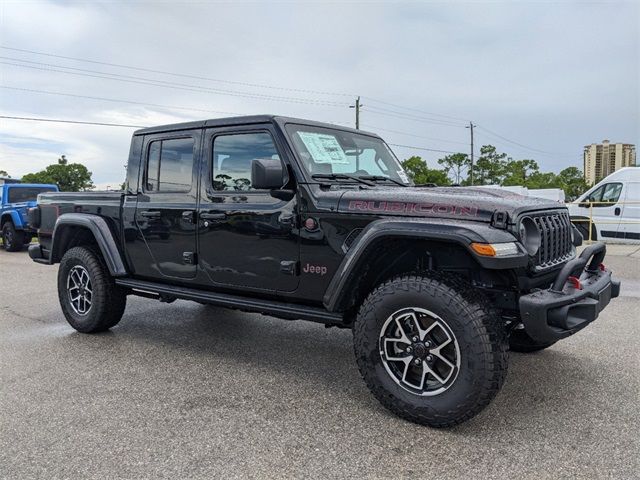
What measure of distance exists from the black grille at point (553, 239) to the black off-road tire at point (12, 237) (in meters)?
13.7

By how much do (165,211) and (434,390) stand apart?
8.50 ft

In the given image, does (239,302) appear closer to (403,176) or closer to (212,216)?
(212,216)

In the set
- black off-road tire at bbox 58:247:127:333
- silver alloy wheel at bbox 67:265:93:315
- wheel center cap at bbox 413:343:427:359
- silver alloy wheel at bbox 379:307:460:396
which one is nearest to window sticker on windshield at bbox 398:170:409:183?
silver alloy wheel at bbox 379:307:460:396

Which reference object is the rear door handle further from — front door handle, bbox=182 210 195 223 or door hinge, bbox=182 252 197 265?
door hinge, bbox=182 252 197 265

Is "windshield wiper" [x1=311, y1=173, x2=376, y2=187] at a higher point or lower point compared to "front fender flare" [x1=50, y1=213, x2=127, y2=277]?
higher

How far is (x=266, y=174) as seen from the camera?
333cm

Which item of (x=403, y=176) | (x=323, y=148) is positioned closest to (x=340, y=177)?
(x=323, y=148)

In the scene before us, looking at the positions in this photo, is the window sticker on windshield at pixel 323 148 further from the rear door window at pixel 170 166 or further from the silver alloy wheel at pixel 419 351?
the silver alloy wheel at pixel 419 351

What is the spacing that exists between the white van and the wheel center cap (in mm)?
11828

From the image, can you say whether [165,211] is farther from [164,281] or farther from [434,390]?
[434,390]

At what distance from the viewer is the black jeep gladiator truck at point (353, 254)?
9.38ft

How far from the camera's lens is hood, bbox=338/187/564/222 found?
9.66 feet

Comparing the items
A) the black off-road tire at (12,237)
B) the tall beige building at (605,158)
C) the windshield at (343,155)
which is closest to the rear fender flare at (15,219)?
the black off-road tire at (12,237)

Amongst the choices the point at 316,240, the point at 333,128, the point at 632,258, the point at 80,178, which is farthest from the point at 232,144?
the point at 80,178
